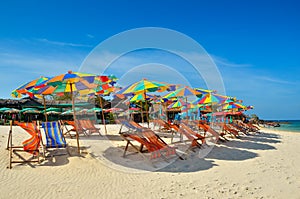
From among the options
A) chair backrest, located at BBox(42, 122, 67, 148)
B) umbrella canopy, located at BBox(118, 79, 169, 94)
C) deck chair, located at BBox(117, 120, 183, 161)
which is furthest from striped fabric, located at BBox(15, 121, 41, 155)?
umbrella canopy, located at BBox(118, 79, 169, 94)

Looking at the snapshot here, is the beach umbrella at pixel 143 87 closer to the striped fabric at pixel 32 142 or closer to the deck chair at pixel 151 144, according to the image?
the deck chair at pixel 151 144

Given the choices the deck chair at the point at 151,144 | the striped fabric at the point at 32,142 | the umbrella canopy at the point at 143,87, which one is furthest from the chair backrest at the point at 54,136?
the umbrella canopy at the point at 143,87

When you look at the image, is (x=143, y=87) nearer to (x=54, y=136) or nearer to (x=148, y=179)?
(x=54, y=136)

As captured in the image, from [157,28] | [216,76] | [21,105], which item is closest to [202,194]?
[216,76]

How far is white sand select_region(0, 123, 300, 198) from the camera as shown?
323cm

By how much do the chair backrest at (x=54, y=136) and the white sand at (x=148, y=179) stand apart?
30 cm

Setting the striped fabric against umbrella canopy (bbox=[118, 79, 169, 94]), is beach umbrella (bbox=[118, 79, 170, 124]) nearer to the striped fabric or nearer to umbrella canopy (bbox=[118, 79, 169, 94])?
umbrella canopy (bbox=[118, 79, 169, 94])

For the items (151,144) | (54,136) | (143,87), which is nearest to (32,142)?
(54,136)

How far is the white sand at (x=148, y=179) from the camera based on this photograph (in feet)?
10.6

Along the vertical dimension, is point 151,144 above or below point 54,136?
below

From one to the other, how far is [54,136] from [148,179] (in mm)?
2598

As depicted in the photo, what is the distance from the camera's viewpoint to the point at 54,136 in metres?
5.20

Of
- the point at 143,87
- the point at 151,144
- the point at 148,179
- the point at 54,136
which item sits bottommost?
the point at 148,179

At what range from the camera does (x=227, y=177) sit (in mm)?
3943
